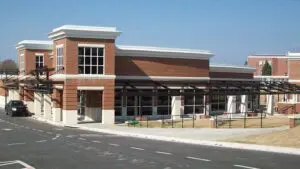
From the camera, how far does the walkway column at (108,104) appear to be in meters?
41.2

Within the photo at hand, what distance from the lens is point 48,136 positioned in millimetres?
29938

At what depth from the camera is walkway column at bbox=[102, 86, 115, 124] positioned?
41.2 meters

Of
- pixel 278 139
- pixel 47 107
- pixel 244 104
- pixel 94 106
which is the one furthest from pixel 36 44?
pixel 278 139

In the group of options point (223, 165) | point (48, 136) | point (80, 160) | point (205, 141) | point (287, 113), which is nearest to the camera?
point (223, 165)

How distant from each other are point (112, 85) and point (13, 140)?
50.5 feet

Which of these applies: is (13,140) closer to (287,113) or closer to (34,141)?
(34,141)

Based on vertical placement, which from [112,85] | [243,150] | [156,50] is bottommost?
[243,150]

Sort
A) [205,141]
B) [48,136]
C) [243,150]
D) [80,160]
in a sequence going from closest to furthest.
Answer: [80,160], [243,150], [205,141], [48,136]

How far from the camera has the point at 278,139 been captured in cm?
2534

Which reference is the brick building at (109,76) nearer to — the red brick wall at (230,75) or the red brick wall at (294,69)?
the red brick wall at (230,75)

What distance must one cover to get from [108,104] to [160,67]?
926cm

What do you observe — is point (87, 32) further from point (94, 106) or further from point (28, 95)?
point (28, 95)

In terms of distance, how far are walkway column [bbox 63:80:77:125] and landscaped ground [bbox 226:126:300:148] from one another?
17.1 meters

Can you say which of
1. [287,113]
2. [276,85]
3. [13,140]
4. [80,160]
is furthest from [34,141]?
[287,113]
